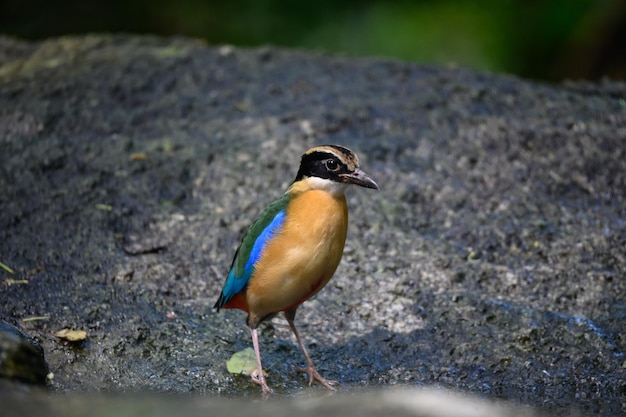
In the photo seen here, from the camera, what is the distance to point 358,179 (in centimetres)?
511

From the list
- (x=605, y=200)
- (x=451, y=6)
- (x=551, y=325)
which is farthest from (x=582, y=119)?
(x=451, y=6)

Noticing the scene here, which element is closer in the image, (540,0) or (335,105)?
(335,105)

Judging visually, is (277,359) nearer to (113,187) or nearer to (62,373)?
(62,373)

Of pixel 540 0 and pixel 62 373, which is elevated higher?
pixel 540 0

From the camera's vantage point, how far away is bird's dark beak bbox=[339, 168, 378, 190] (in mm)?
5098

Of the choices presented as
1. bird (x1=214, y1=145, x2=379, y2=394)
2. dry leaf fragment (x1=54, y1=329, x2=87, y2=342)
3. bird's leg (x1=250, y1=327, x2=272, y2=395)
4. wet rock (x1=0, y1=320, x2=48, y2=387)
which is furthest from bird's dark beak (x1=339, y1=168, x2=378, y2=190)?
wet rock (x1=0, y1=320, x2=48, y2=387)

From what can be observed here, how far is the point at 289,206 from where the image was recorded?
5.18 m

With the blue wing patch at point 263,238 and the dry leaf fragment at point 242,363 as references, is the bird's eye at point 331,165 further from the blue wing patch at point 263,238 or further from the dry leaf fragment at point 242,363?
the dry leaf fragment at point 242,363

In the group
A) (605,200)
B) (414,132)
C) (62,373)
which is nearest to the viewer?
(62,373)

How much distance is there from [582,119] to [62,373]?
5294 mm

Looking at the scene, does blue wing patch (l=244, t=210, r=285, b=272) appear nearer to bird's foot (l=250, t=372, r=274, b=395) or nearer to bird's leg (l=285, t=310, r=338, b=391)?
bird's leg (l=285, t=310, r=338, b=391)

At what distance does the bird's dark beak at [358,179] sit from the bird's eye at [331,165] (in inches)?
2.3

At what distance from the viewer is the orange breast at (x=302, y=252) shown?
5000 mm

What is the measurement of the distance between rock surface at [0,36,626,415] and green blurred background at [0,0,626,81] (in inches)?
136
